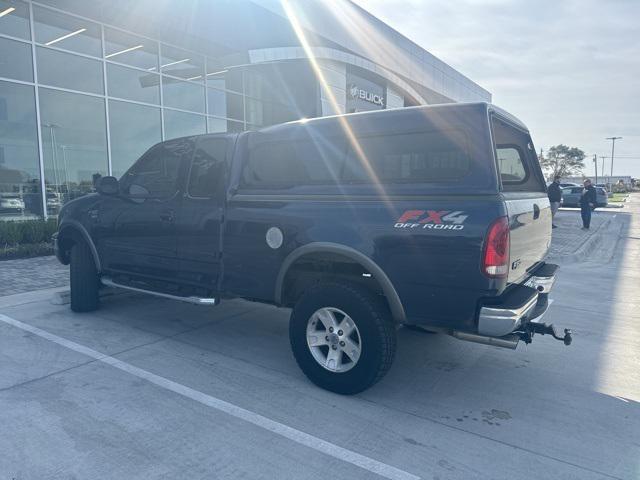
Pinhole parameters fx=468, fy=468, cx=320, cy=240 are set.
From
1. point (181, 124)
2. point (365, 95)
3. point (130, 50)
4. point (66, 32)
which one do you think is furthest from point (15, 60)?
point (365, 95)

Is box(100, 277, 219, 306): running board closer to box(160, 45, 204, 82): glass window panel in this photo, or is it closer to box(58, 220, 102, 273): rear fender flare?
box(58, 220, 102, 273): rear fender flare

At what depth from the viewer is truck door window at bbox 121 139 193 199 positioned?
15.6ft

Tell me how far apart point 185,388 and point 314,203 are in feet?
5.79

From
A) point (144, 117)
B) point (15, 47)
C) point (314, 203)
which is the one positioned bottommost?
point (314, 203)

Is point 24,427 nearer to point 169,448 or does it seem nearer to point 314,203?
point 169,448

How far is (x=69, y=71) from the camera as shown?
1264 centimetres

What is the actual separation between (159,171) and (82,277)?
169 centimetres

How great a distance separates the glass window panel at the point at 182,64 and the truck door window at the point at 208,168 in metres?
11.9

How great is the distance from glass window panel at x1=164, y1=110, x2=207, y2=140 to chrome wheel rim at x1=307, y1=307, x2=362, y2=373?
13022 mm

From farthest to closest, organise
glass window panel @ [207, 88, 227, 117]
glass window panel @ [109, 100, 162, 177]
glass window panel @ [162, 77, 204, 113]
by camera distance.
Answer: glass window panel @ [207, 88, 227, 117], glass window panel @ [162, 77, 204, 113], glass window panel @ [109, 100, 162, 177]

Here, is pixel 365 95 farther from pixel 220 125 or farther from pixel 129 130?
pixel 129 130

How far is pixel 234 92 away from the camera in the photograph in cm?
1761

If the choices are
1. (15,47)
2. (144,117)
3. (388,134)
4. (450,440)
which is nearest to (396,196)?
(388,134)

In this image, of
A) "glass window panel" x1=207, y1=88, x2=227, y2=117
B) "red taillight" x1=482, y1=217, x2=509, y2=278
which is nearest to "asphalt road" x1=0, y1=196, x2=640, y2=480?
"red taillight" x1=482, y1=217, x2=509, y2=278
